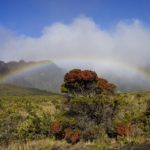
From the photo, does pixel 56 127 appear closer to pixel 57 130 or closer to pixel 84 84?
pixel 57 130

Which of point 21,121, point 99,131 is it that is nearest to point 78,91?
point 21,121

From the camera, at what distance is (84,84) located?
2755 centimetres

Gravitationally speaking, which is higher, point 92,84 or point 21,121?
point 92,84

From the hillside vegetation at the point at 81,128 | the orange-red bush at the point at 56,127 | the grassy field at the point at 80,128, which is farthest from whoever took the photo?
the orange-red bush at the point at 56,127

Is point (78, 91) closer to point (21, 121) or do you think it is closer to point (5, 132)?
point (21, 121)

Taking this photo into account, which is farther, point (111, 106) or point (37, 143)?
point (111, 106)

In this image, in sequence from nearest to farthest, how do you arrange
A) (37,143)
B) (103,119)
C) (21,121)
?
1. (37,143)
2. (103,119)
3. (21,121)

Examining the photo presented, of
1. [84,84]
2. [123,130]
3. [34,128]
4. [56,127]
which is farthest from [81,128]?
[84,84]

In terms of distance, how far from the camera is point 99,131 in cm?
2042

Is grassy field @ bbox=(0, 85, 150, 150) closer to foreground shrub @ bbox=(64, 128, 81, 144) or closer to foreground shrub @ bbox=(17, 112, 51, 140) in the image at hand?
foreground shrub @ bbox=(17, 112, 51, 140)

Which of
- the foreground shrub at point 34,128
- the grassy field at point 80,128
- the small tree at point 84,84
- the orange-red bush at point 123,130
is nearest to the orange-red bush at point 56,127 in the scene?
the grassy field at point 80,128

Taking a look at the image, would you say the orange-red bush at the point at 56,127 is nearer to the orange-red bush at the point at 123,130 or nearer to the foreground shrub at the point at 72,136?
the foreground shrub at the point at 72,136

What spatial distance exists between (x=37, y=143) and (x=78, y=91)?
27.9ft

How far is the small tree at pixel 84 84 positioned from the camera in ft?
89.3
